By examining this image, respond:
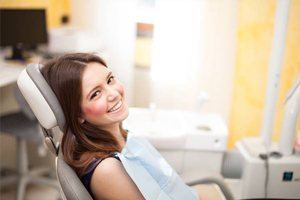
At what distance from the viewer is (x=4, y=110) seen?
262cm

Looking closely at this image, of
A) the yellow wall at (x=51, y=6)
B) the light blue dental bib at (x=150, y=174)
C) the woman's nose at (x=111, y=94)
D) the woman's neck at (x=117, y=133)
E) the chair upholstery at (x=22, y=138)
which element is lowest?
the chair upholstery at (x=22, y=138)

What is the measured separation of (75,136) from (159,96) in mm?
1459

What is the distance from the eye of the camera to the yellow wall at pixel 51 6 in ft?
9.01

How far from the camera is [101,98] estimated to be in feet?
3.48

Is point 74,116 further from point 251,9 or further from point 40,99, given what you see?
point 251,9

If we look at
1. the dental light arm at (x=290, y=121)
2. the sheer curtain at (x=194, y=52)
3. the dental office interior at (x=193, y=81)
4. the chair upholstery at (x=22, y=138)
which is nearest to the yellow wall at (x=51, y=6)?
the dental office interior at (x=193, y=81)

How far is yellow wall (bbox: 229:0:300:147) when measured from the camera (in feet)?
6.32

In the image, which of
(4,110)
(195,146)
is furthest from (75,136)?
(4,110)

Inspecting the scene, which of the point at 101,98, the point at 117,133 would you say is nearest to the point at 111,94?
the point at 101,98

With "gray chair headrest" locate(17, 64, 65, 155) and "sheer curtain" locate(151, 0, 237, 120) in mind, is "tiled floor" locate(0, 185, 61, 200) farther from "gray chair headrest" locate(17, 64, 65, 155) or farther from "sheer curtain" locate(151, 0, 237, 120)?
"gray chair headrest" locate(17, 64, 65, 155)

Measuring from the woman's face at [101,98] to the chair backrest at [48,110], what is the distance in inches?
3.3

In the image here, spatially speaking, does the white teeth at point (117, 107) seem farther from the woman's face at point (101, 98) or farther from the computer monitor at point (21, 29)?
the computer monitor at point (21, 29)

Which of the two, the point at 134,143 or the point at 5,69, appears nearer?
the point at 134,143

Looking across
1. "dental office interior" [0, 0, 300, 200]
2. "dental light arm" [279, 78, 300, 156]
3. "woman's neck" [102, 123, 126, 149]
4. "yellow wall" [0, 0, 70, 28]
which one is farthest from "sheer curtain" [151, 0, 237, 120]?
"woman's neck" [102, 123, 126, 149]
